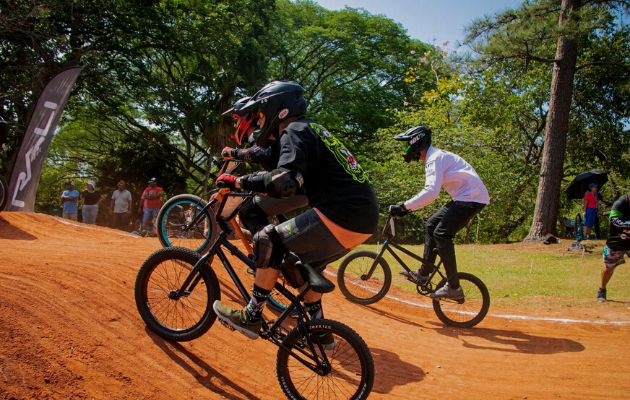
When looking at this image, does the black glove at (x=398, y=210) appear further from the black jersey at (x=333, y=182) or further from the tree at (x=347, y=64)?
the tree at (x=347, y=64)

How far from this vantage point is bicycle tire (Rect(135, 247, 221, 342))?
4.43 m

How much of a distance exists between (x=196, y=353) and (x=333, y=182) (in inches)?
78.8

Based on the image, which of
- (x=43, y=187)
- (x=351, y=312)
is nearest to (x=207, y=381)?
(x=351, y=312)

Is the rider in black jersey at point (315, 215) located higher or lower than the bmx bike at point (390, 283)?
higher

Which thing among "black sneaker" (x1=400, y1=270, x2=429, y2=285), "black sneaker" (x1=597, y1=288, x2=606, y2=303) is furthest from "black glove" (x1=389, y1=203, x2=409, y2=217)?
"black sneaker" (x1=597, y1=288, x2=606, y2=303)

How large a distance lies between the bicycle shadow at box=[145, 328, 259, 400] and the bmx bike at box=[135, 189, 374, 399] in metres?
0.07

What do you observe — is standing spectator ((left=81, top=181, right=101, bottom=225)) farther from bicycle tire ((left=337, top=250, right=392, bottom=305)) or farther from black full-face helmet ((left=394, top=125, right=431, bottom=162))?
black full-face helmet ((left=394, top=125, right=431, bottom=162))

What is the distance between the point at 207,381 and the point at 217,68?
22.1 meters

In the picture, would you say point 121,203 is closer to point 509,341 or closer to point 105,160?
point 105,160

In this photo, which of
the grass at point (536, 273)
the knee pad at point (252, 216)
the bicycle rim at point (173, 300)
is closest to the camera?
the bicycle rim at point (173, 300)

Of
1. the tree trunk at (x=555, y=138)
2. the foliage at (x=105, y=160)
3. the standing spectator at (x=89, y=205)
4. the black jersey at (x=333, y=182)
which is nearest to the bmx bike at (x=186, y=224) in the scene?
the black jersey at (x=333, y=182)

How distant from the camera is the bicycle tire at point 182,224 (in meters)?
6.16

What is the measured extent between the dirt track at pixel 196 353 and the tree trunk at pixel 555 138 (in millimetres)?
9637

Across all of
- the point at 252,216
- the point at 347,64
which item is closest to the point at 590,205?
the point at 252,216
